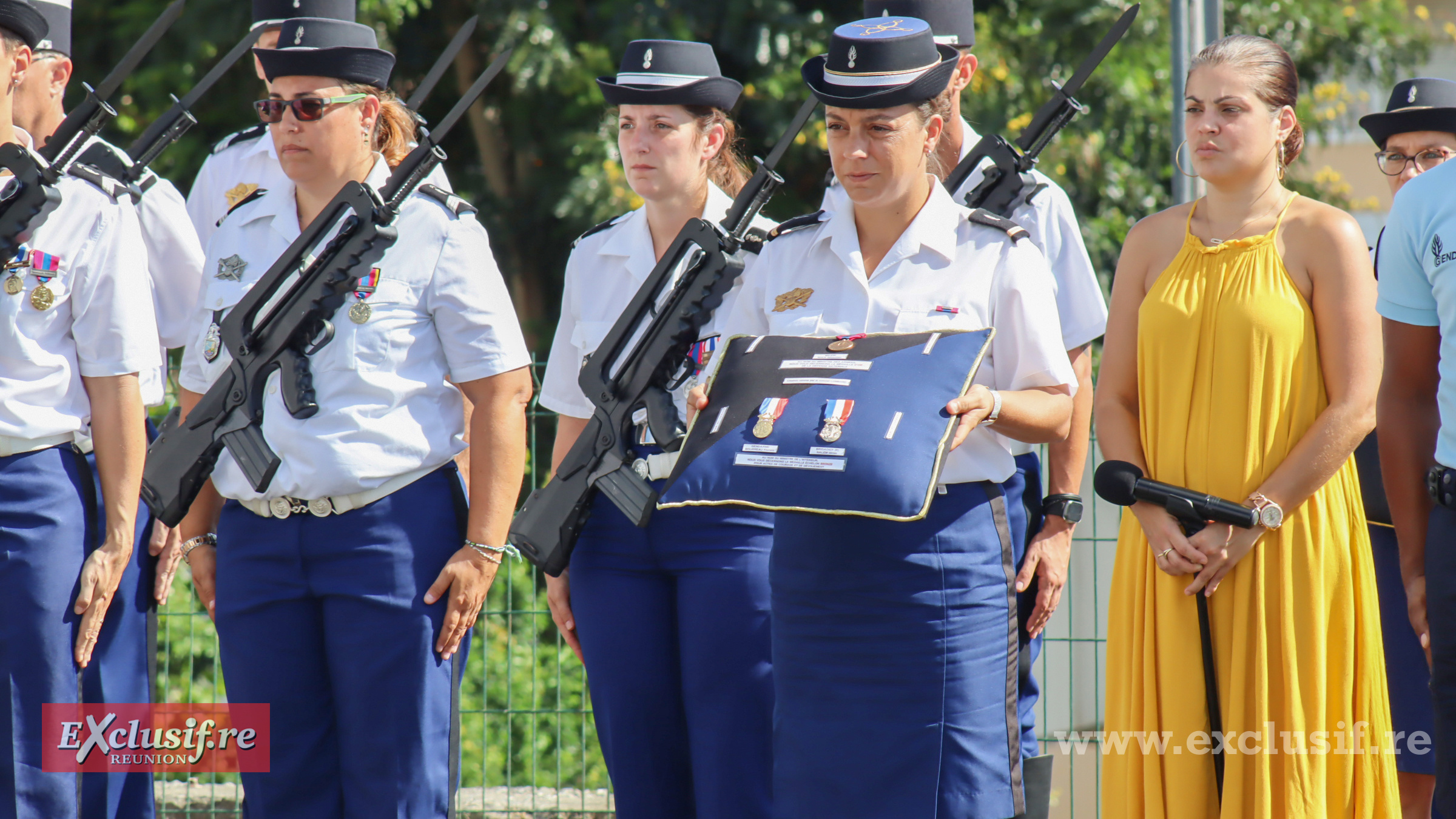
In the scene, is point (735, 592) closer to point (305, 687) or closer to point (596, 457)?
point (596, 457)

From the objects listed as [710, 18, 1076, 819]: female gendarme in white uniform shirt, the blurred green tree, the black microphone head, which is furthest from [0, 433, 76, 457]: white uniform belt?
the blurred green tree

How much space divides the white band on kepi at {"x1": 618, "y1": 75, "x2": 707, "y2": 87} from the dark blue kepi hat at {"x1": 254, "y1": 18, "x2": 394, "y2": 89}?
59 cm

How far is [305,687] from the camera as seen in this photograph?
11.5ft

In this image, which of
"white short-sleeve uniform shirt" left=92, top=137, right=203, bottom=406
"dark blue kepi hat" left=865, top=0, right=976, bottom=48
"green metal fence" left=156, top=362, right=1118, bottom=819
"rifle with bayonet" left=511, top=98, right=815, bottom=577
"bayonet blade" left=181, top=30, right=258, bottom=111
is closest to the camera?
"rifle with bayonet" left=511, top=98, right=815, bottom=577

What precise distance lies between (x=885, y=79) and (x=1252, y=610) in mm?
1358

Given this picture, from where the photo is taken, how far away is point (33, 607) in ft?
11.7

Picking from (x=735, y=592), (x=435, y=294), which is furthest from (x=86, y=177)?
(x=735, y=592)

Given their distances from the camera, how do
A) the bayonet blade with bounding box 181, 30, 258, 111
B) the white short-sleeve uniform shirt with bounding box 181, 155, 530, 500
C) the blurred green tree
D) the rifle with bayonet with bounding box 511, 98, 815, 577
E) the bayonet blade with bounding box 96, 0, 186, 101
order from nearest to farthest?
the white short-sleeve uniform shirt with bounding box 181, 155, 530, 500
the rifle with bayonet with bounding box 511, 98, 815, 577
the bayonet blade with bounding box 96, 0, 186, 101
the bayonet blade with bounding box 181, 30, 258, 111
the blurred green tree

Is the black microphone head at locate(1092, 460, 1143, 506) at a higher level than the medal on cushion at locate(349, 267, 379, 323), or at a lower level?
lower

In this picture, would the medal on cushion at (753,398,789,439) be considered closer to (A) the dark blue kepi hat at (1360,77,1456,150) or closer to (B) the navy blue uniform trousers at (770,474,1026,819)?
(B) the navy blue uniform trousers at (770,474,1026,819)

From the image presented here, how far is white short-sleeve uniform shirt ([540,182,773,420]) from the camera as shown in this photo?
379cm

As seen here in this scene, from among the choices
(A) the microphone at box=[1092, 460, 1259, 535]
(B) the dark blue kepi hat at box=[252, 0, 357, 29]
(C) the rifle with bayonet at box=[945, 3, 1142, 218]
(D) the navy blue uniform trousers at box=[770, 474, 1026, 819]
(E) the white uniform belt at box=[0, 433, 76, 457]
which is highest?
(B) the dark blue kepi hat at box=[252, 0, 357, 29]

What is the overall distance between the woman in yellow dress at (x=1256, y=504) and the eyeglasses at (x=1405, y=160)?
1097mm

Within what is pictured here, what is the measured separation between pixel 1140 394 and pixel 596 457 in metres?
1.27
